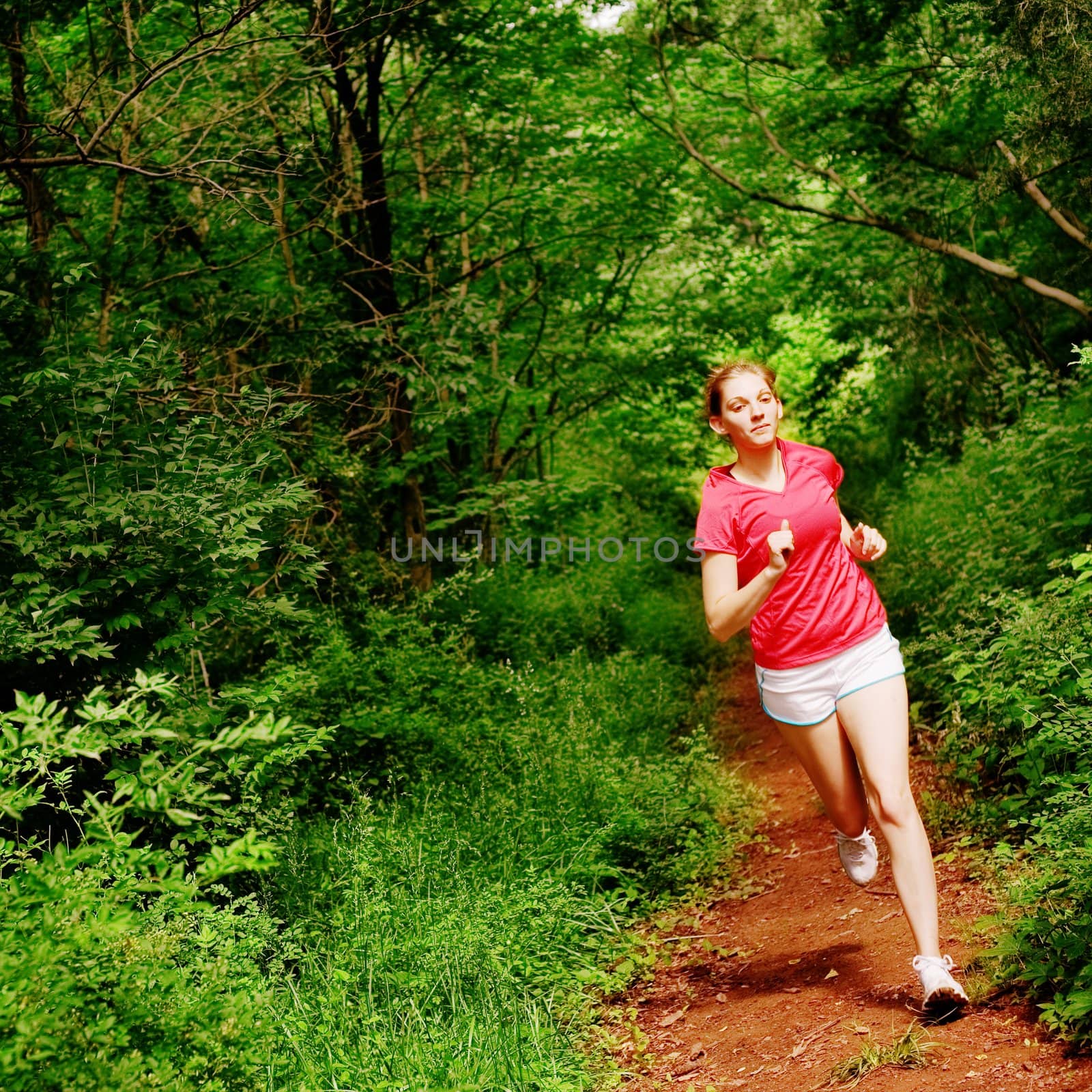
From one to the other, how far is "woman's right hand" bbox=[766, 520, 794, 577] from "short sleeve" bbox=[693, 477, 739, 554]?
34 cm

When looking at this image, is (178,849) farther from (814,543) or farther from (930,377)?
(930,377)

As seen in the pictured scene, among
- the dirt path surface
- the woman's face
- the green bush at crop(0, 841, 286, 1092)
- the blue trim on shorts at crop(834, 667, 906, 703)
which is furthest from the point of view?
the woman's face

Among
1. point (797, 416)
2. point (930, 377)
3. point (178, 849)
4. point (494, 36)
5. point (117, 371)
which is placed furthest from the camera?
point (797, 416)

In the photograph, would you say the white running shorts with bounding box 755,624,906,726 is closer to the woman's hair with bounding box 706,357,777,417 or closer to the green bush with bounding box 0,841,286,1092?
the woman's hair with bounding box 706,357,777,417

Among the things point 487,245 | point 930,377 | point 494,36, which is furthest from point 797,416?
point 494,36

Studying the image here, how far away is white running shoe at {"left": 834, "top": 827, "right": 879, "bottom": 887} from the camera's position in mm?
4266

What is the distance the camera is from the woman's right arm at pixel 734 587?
3.56 metres

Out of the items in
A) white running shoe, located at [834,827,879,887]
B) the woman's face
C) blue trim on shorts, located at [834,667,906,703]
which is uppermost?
the woman's face

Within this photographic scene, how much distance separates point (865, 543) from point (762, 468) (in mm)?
490

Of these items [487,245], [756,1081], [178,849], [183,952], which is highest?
[487,245]

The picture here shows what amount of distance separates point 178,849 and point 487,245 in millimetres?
8791

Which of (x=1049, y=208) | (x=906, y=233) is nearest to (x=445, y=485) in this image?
(x=906, y=233)

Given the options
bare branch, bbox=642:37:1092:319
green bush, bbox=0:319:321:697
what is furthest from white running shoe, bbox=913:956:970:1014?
bare branch, bbox=642:37:1092:319

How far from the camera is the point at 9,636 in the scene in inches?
156
